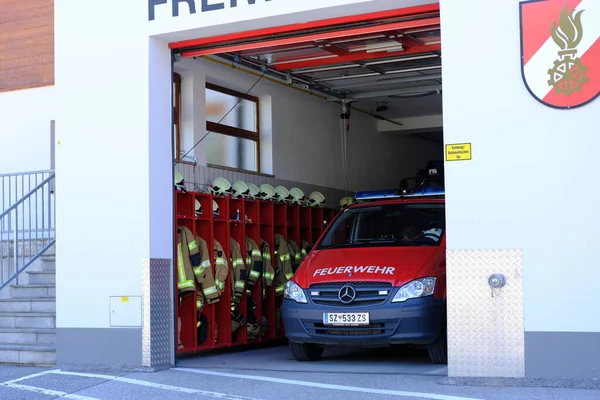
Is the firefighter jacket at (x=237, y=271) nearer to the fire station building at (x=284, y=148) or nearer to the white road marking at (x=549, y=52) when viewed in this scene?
the fire station building at (x=284, y=148)

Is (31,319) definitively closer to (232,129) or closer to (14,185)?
(14,185)

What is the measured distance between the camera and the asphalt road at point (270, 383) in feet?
26.0

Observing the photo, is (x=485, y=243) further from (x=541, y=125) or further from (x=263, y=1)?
(x=263, y=1)

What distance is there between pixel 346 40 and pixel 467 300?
175 inches

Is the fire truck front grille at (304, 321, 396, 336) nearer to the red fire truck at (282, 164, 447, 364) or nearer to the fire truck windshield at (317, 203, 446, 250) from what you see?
the red fire truck at (282, 164, 447, 364)

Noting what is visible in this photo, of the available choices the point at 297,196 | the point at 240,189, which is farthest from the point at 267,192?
the point at 297,196

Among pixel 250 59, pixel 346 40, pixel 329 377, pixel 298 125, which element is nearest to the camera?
pixel 329 377

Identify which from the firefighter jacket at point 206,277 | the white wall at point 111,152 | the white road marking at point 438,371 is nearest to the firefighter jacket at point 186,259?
the firefighter jacket at point 206,277

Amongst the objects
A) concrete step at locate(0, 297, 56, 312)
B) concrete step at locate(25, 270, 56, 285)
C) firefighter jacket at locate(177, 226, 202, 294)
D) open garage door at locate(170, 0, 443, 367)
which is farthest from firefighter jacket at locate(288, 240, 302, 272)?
concrete step at locate(0, 297, 56, 312)

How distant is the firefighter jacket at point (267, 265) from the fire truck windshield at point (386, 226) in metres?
1.95

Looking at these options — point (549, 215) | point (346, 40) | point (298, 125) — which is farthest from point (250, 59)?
point (549, 215)

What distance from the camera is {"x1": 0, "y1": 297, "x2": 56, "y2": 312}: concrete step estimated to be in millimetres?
11422

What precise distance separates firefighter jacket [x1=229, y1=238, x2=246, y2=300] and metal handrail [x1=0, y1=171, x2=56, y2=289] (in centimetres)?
256

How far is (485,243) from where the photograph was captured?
833 cm
